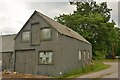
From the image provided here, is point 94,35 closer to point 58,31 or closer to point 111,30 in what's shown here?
point 111,30

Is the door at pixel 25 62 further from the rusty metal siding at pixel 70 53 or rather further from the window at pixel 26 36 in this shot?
the rusty metal siding at pixel 70 53

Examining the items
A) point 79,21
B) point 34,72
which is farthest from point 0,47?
point 79,21

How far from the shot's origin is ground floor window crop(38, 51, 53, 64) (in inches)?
954

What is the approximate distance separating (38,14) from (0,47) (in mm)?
14029

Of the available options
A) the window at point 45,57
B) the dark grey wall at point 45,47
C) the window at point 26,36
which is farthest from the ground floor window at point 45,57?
the window at point 26,36

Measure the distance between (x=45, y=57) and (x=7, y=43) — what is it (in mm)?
14871

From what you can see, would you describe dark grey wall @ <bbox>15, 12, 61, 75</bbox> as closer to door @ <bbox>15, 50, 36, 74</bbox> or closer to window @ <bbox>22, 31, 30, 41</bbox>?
door @ <bbox>15, 50, 36, 74</bbox>

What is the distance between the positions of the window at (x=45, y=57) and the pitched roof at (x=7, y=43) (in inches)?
404

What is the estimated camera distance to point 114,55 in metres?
82.5

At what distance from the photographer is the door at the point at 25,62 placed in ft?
84.8

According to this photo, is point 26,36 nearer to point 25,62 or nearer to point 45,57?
point 25,62

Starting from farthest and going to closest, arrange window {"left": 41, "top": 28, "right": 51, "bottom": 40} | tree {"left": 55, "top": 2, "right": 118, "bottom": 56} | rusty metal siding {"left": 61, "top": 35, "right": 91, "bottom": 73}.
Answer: tree {"left": 55, "top": 2, "right": 118, "bottom": 56} < window {"left": 41, "top": 28, "right": 51, "bottom": 40} < rusty metal siding {"left": 61, "top": 35, "right": 91, "bottom": 73}

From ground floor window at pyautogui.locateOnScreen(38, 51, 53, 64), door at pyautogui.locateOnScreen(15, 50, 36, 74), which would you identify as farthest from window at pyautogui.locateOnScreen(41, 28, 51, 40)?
door at pyautogui.locateOnScreen(15, 50, 36, 74)

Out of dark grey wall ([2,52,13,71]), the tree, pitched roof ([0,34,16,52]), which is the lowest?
dark grey wall ([2,52,13,71])
